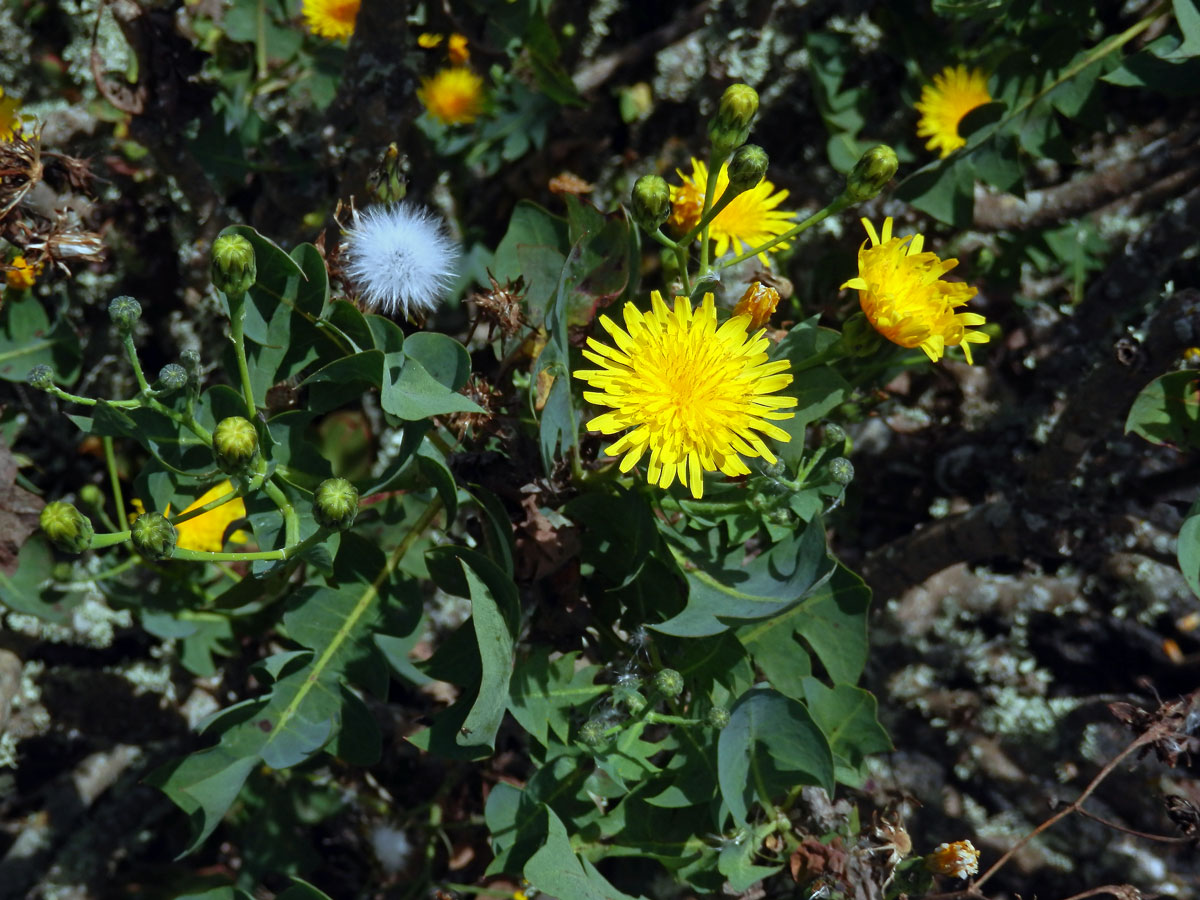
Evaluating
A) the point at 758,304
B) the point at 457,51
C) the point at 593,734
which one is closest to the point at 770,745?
the point at 593,734

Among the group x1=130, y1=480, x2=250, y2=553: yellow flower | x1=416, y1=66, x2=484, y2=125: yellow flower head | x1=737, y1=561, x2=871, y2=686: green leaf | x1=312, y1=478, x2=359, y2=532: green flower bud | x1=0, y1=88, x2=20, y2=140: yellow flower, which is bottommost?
x1=312, y1=478, x2=359, y2=532: green flower bud

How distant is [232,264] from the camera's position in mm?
1646

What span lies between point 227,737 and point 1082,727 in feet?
8.15

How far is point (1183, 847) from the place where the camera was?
2.66 meters

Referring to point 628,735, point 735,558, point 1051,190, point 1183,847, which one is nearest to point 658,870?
point 628,735

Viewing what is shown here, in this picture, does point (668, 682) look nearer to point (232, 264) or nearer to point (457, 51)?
point (232, 264)

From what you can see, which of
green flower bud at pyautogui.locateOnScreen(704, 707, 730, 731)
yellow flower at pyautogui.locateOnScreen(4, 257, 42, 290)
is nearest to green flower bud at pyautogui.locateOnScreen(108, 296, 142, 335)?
yellow flower at pyautogui.locateOnScreen(4, 257, 42, 290)

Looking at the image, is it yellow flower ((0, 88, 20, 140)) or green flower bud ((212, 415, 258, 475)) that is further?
yellow flower ((0, 88, 20, 140))

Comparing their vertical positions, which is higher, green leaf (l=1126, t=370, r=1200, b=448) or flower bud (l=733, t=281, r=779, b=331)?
green leaf (l=1126, t=370, r=1200, b=448)

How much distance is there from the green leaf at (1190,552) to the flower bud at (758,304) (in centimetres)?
95

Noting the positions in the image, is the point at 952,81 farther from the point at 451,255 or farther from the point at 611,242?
the point at 451,255

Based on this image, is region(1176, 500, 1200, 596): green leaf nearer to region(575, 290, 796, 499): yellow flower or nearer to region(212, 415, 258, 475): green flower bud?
region(575, 290, 796, 499): yellow flower

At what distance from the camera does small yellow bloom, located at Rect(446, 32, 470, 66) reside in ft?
9.43

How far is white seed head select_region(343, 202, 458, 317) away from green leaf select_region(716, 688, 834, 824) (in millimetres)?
1098
